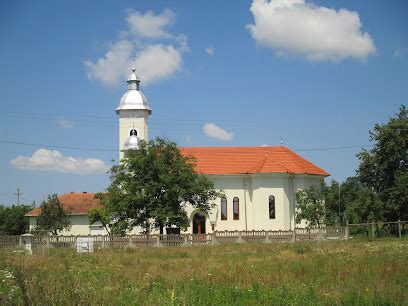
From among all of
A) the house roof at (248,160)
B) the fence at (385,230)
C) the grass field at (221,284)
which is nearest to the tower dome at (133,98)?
the house roof at (248,160)

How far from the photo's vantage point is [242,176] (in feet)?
182

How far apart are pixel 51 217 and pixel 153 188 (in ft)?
60.2

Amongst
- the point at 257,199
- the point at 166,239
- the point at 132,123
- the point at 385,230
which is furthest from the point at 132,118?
the point at 385,230

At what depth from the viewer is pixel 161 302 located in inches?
422

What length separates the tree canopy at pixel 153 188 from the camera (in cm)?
4362

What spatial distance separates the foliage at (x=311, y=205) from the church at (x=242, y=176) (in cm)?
145

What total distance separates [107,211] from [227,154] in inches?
683

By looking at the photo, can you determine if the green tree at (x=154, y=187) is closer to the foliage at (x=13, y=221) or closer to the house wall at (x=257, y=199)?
the house wall at (x=257, y=199)

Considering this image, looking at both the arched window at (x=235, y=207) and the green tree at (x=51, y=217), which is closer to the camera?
the arched window at (x=235, y=207)

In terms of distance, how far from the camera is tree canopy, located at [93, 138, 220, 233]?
43.6m

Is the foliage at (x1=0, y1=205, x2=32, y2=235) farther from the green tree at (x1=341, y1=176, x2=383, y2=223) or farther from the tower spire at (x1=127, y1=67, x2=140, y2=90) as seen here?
the green tree at (x1=341, y1=176, x2=383, y2=223)

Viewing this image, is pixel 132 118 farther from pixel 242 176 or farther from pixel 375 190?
pixel 375 190

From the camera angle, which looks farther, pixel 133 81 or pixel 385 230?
pixel 133 81

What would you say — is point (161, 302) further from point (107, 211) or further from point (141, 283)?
point (107, 211)
